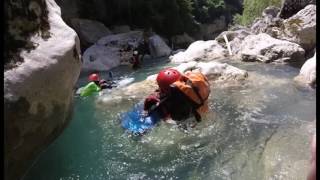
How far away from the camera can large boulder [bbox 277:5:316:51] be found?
16859 mm

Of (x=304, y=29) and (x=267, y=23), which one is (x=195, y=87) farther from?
(x=267, y=23)

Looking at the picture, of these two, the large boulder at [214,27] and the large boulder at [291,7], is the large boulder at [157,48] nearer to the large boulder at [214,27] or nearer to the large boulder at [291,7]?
the large boulder at [291,7]

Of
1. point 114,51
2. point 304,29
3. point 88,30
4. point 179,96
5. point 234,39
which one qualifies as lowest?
point 88,30

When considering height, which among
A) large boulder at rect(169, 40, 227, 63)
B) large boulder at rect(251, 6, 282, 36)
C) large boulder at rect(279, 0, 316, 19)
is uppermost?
large boulder at rect(279, 0, 316, 19)

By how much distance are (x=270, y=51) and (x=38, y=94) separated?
12.7 meters

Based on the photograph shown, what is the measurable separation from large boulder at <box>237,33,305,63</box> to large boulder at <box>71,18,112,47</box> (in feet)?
51.1

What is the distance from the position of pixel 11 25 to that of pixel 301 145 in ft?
15.7

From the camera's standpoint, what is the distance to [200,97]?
742 cm

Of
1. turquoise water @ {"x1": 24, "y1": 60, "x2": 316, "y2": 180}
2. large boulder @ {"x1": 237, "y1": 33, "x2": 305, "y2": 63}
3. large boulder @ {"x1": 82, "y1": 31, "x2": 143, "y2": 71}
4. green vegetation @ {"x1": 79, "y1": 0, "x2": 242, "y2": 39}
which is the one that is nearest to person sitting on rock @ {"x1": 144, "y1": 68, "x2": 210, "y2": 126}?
turquoise water @ {"x1": 24, "y1": 60, "x2": 316, "y2": 180}

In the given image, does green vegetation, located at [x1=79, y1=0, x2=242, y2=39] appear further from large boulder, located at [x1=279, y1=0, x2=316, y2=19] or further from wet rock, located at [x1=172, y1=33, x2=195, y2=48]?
large boulder, located at [x1=279, y1=0, x2=316, y2=19]

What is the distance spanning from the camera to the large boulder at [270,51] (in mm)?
15469

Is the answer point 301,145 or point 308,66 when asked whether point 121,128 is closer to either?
point 301,145

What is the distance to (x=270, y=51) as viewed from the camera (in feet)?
53.1

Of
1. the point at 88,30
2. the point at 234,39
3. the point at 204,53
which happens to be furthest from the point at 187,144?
the point at 88,30
